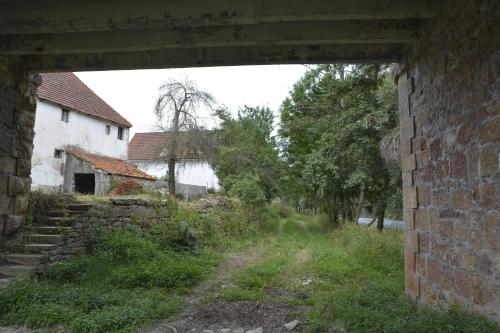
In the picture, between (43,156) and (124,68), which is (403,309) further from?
(43,156)

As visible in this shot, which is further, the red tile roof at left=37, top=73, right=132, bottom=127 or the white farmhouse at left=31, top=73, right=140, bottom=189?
the red tile roof at left=37, top=73, right=132, bottom=127

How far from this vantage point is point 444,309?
400 centimetres

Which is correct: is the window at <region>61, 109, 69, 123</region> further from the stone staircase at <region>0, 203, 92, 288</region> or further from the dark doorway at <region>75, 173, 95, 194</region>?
the stone staircase at <region>0, 203, 92, 288</region>

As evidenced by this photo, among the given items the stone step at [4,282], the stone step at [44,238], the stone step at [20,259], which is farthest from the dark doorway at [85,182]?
the stone step at [4,282]

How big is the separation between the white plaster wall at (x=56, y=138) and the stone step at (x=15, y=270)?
11037 mm

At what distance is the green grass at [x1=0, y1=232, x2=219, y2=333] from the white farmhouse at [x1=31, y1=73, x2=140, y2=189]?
980 centimetres

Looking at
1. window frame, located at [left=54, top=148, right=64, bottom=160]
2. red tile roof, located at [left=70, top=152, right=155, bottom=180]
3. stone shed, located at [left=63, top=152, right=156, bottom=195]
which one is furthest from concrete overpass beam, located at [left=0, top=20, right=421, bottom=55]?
window frame, located at [left=54, top=148, right=64, bottom=160]

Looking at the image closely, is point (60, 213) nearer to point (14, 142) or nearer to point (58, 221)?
point (58, 221)

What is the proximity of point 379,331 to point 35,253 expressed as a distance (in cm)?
571

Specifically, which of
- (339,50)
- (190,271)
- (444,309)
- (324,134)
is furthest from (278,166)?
(444,309)

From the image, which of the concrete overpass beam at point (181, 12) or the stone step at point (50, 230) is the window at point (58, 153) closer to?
the stone step at point (50, 230)

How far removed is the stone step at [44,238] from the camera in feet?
22.4

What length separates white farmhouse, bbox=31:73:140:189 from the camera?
54.1 ft

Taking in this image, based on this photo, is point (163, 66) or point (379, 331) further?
point (163, 66)
